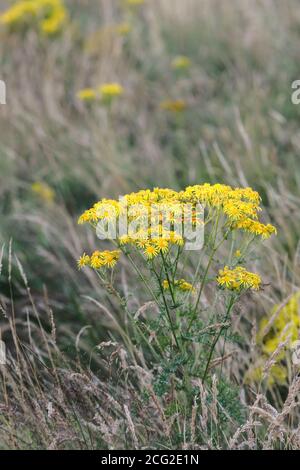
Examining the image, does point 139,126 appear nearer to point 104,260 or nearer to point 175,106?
point 175,106

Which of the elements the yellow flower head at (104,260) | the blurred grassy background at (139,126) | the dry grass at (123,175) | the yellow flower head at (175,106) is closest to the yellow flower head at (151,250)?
the yellow flower head at (104,260)

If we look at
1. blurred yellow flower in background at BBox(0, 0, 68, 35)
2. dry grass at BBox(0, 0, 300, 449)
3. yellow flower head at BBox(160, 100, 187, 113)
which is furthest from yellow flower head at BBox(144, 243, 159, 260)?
blurred yellow flower in background at BBox(0, 0, 68, 35)

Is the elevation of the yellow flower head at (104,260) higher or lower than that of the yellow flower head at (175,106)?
lower

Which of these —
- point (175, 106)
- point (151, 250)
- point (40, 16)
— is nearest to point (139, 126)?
point (175, 106)

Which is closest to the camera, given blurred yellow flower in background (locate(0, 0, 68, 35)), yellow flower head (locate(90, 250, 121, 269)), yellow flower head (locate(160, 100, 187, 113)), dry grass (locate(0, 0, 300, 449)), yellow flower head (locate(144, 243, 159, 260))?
yellow flower head (locate(144, 243, 159, 260))

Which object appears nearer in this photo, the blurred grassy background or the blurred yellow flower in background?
the blurred grassy background

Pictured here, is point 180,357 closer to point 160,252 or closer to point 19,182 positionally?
point 160,252

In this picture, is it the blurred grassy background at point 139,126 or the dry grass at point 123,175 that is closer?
the dry grass at point 123,175

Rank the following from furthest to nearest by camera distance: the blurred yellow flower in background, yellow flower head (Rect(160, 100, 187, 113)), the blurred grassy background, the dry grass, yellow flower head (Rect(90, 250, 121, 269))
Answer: the blurred yellow flower in background → yellow flower head (Rect(160, 100, 187, 113)) → the blurred grassy background → the dry grass → yellow flower head (Rect(90, 250, 121, 269))

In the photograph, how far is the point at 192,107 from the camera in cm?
530

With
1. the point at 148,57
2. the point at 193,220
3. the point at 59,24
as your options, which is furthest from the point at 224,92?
the point at 193,220

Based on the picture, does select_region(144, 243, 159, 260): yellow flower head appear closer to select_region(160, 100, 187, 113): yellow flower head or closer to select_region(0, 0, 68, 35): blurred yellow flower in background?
select_region(160, 100, 187, 113): yellow flower head

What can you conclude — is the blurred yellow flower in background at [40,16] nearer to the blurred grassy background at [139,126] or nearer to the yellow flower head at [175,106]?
the blurred grassy background at [139,126]

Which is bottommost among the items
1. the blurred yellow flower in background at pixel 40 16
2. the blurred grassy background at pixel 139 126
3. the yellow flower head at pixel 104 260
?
the yellow flower head at pixel 104 260
